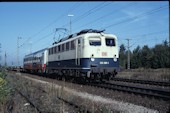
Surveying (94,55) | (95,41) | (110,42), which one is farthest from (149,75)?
(94,55)

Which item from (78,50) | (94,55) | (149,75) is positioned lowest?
(149,75)

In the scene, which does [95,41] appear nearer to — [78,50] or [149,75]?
[78,50]

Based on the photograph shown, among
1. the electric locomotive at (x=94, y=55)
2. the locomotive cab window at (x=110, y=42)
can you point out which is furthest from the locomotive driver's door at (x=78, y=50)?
the locomotive cab window at (x=110, y=42)

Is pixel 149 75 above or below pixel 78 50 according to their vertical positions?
below

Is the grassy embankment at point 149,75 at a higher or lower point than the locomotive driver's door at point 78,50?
lower

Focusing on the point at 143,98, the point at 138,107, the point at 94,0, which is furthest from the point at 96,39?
the point at 94,0

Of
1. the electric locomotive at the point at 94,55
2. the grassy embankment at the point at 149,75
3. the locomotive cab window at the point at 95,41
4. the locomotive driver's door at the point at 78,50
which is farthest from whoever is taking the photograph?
the grassy embankment at the point at 149,75

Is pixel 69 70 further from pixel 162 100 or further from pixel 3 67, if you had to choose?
pixel 162 100

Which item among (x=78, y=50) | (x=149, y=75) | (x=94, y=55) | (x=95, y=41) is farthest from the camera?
(x=149, y=75)

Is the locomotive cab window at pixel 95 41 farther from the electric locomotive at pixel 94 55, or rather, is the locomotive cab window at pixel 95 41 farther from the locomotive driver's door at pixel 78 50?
the locomotive driver's door at pixel 78 50

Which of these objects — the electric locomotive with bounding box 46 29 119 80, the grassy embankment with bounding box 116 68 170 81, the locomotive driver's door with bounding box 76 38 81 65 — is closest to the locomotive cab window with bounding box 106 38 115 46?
the electric locomotive with bounding box 46 29 119 80

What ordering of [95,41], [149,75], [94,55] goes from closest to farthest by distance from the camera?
[94,55] < [95,41] < [149,75]

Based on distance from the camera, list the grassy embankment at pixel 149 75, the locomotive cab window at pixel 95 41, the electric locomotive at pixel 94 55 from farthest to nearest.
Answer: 1. the grassy embankment at pixel 149 75
2. the locomotive cab window at pixel 95 41
3. the electric locomotive at pixel 94 55

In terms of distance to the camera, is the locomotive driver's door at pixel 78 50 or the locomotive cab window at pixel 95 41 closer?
the locomotive cab window at pixel 95 41
